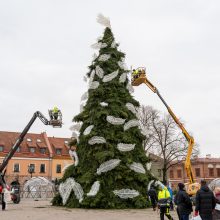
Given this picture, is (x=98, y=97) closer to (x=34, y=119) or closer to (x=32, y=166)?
(x=34, y=119)

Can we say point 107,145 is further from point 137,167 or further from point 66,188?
point 66,188

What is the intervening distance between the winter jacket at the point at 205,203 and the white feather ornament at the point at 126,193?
805 centimetres

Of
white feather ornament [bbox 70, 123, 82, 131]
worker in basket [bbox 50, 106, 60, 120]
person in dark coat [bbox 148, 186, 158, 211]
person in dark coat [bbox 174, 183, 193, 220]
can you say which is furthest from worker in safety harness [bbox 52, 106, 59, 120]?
person in dark coat [bbox 174, 183, 193, 220]

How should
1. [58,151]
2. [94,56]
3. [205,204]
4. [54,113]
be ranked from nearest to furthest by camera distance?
[205,204]
[94,56]
[54,113]
[58,151]

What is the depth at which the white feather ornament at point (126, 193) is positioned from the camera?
16.0m

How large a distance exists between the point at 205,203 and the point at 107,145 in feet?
29.6

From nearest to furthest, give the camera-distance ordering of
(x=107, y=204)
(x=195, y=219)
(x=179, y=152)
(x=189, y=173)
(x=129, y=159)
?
(x=195, y=219) < (x=107, y=204) < (x=129, y=159) < (x=189, y=173) < (x=179, y=152)

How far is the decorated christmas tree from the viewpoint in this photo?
16125mm


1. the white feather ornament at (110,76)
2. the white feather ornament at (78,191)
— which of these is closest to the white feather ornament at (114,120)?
the white feather ornament at (110,76)

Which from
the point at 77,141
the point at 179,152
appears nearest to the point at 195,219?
the point at 77,141

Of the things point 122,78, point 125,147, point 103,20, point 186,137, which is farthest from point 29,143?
point 125,147

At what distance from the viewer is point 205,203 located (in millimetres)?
8156

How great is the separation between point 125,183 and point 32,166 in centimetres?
3951

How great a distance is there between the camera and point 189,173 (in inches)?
921
